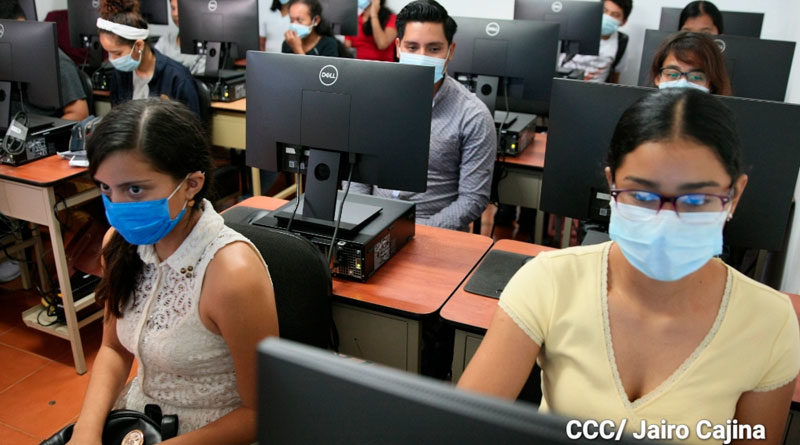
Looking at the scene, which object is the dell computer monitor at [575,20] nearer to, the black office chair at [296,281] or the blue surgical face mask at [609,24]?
the blue surgical face mask at [609,24]

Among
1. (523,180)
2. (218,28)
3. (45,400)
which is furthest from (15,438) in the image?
(218,28)

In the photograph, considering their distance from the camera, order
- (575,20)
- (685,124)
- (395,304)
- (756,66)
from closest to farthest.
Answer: (685,124) < (395,304) < (756,66) < (575,20)

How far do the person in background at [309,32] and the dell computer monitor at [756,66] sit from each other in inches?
92.8

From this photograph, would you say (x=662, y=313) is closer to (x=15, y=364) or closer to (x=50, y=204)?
(x=50, y=204)

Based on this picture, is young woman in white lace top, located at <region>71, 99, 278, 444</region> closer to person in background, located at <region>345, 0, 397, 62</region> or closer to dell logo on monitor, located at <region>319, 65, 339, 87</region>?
dell logo on monitor, located at <region>319, 65, 339, 87</region>

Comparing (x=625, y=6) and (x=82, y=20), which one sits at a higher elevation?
(x=625, y=6)

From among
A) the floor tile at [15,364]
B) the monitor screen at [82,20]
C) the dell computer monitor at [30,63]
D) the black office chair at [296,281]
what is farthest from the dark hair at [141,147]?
the monitor screen at [82,20]

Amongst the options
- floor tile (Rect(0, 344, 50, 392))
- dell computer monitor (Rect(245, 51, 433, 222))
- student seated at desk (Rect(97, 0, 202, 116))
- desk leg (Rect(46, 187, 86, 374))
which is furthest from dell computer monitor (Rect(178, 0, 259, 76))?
dell computer monitor (Rect(245, 51, 433, 222))

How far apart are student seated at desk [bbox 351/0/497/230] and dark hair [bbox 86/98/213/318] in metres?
1.11

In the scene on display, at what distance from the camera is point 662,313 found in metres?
1.04

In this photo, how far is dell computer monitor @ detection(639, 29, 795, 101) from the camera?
7.90 feet

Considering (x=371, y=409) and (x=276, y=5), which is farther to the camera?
(x=276, y=5)

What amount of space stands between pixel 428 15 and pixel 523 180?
2.77 ft

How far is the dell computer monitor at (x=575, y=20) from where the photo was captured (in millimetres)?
3434
